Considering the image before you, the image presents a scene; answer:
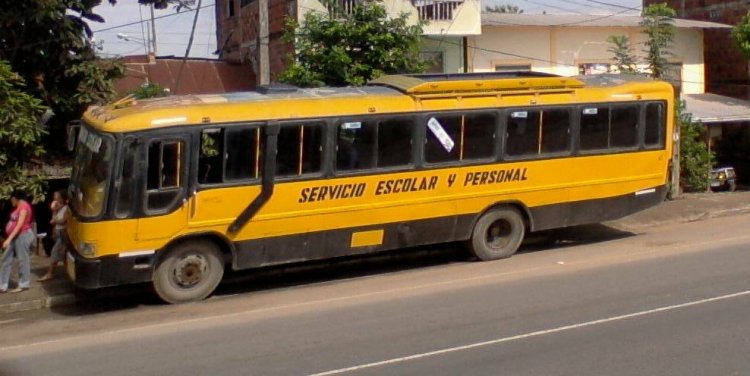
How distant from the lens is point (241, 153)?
1260cm

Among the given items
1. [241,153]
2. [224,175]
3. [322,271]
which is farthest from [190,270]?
[322,271]

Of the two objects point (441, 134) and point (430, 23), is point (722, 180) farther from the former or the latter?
point (441, 134)

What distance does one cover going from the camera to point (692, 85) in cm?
2786

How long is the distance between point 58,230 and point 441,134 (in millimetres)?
5429

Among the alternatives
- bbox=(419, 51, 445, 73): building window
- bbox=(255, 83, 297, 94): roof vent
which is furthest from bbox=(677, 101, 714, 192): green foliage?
bbox=(255, 83, 297, 94): roof vent

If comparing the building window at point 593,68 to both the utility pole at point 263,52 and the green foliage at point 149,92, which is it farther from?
the green foliage at point 149,92

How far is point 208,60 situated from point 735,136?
14.7 metres

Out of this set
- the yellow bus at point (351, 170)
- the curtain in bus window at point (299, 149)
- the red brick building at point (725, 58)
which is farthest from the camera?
the red brick building at point (725, 58)

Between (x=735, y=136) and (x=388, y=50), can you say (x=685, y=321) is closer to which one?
(x=388, y=50)

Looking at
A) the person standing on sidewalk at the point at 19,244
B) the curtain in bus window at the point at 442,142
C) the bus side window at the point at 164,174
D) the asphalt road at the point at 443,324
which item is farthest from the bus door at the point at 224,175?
the curtain in bus window at the point at 442,142

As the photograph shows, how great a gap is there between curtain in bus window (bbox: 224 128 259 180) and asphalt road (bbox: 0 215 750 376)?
160cm

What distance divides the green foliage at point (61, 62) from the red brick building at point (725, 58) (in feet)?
65.4

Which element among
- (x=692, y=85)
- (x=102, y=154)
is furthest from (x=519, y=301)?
(x=692, y=85)

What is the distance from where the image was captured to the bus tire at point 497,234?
14.5 metres
